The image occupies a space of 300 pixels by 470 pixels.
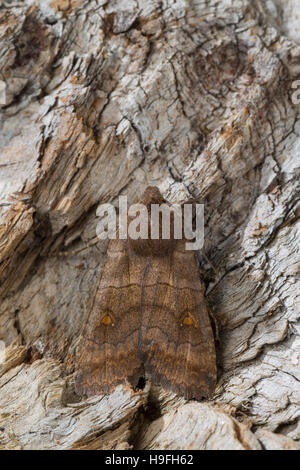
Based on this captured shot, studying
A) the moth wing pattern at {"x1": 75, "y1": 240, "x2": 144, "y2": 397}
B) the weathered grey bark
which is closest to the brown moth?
the moth wing pattern at {"x1": 75, "y1": 240, "x2": 144, "y2": 397}

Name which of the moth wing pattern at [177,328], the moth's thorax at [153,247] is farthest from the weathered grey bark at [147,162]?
the moth's thorax at [153,247]

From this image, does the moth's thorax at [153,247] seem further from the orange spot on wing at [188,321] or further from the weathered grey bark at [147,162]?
the orange spot on wing at [188,321]

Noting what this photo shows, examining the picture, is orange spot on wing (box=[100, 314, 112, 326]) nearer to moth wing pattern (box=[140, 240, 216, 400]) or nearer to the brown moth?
the brown moth

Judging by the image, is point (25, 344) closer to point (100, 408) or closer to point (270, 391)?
point (100, 408)

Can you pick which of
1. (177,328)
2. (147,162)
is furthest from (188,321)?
(147,162)

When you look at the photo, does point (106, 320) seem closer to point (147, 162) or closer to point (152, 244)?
point (152, 244)

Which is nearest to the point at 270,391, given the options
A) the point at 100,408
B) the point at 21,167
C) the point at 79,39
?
the point at 100,408
